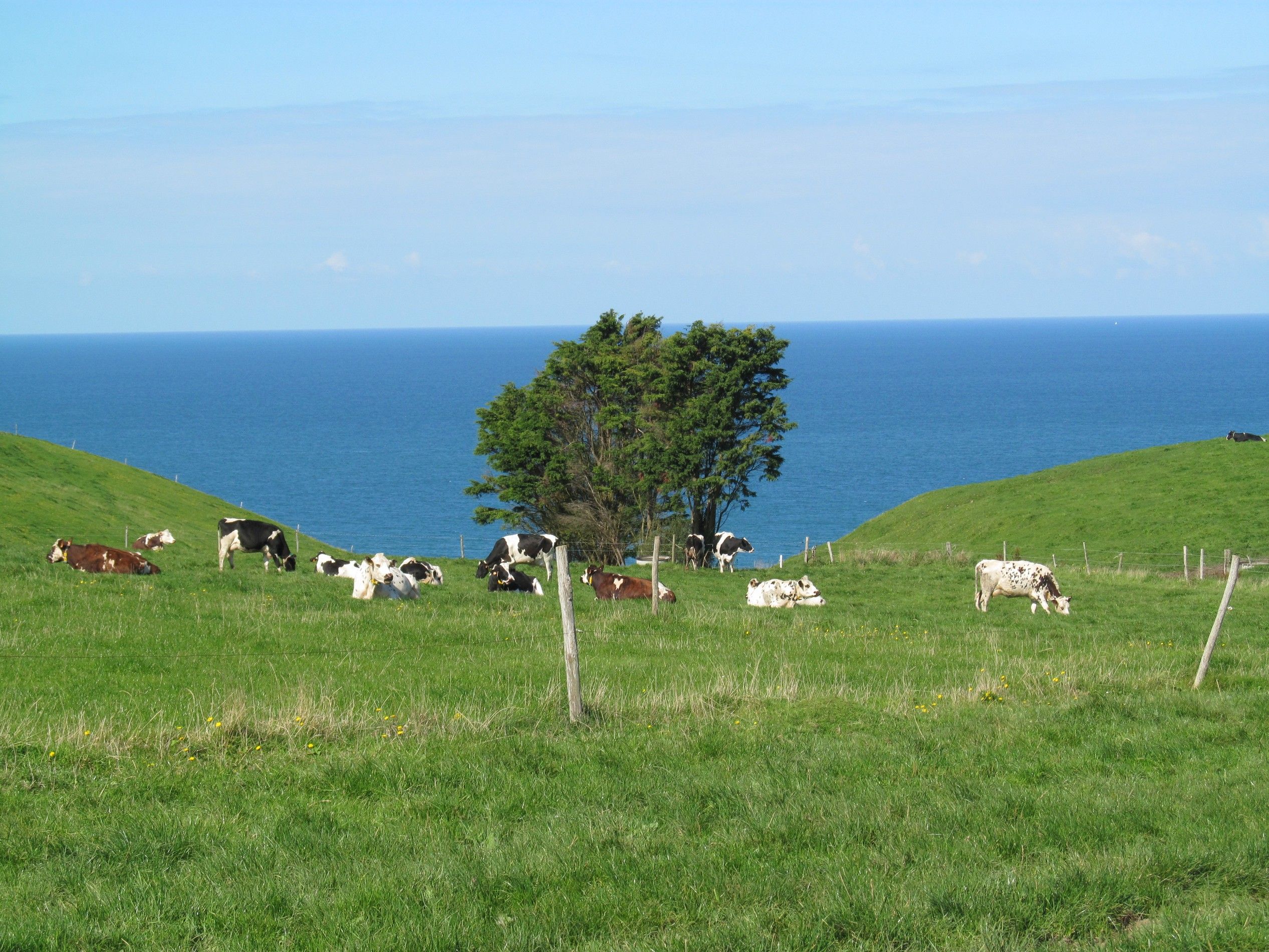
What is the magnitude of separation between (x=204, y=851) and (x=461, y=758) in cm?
295

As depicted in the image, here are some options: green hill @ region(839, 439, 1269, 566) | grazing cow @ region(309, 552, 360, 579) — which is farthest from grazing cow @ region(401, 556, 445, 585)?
green hill @ region(839, 439, 1269, 566)

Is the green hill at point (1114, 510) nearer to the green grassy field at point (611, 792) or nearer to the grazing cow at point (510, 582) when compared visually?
the grazing cow at point (510, 582)

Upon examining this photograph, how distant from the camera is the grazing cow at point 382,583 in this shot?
26.6 meters

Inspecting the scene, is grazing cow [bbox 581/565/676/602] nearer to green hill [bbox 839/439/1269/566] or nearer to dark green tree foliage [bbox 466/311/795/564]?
dark green tree foliage [bbox 466/311/795/564]

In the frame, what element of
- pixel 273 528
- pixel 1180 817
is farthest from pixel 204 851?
pixel 273 528

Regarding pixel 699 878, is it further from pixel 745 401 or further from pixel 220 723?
pixel 745 401

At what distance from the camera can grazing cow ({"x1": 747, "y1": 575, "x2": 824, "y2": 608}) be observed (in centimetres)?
3083

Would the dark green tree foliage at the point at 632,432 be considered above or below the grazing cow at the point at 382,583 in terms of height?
above

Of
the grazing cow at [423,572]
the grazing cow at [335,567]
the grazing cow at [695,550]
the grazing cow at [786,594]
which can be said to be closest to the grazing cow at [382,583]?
the grazing cow at [423,572]

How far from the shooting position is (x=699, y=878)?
25.7ft

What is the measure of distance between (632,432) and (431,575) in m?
22.4

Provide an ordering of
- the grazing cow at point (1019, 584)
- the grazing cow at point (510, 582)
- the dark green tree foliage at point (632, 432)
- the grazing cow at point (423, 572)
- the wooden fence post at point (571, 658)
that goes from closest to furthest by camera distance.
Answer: the wooden fence post at point (571, 658) < the grazing cow at point (1019, 584) < the grazing cow at point (510, 582) < the grazing cow at point (423, 572) < the dark green tree foliage at point (632, 432)

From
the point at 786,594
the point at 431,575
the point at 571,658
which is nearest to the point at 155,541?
the point at 431,575

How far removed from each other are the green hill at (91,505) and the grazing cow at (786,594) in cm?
1754
